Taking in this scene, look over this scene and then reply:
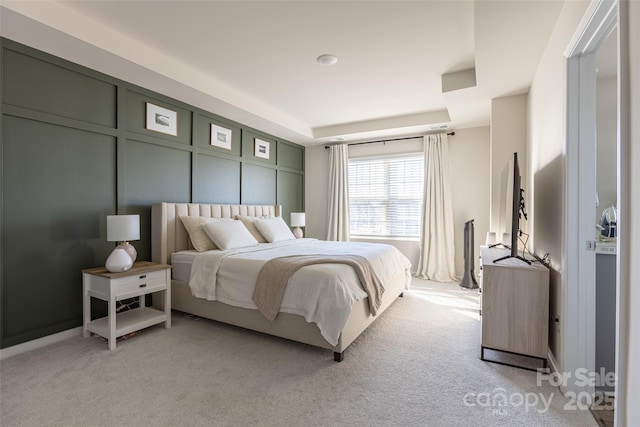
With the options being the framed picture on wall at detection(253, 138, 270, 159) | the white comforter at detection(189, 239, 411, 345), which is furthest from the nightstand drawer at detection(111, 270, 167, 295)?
the framed picture on wall at detection(253, 138, 270, 159)

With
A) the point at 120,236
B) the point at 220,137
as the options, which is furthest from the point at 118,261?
the point at 220,137

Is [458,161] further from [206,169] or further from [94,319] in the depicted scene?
[94,319]

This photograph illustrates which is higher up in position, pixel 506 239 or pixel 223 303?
pixel 506 239

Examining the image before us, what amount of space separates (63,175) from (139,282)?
119cm

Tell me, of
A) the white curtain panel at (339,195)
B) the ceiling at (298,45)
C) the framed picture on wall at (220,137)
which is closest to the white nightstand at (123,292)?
the ceiling at (298,45)

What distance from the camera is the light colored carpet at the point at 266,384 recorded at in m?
1.63

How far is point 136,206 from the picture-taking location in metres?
3.24

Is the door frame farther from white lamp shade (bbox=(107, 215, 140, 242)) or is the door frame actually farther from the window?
the window

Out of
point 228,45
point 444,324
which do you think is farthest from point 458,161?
point 228,45

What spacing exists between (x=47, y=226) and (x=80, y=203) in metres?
0.32

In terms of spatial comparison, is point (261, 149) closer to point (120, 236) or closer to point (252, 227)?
point (252, 227)

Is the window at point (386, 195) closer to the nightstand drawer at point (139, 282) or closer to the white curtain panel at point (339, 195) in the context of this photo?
Answer: the white curtain panel at point (339, 195)

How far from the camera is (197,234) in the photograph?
134 inches

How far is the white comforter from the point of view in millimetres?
2205
